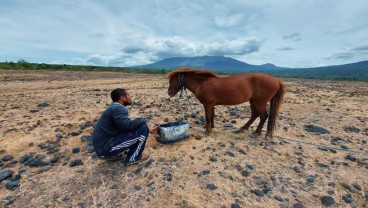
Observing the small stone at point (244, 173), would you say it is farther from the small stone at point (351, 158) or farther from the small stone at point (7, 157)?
the small stone at point (7, 157)

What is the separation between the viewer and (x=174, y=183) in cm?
421

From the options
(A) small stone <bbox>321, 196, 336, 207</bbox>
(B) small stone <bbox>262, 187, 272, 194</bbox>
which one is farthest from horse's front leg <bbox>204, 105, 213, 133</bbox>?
(A) small stone <bbox>321, 196, 336, 207</bbox>

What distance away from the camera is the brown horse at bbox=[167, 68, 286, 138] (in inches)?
251

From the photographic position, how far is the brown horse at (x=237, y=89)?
6.38m

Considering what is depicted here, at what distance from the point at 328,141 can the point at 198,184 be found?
15.2 ft

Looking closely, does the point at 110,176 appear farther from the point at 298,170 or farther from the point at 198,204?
the point at 298,170

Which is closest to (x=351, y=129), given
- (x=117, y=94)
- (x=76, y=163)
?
(x=117, y=94)

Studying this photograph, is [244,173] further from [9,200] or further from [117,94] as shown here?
[9,200]

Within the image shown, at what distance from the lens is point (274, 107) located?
21.5ft

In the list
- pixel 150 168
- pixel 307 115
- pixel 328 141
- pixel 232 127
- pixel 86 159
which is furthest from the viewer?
pixel 307 115

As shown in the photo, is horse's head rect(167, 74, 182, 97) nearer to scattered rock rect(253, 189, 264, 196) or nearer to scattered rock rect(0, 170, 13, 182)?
scattered rock rect(253, 189, 264, 196)

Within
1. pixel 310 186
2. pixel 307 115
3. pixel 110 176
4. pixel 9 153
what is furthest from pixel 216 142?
pixel 307 115

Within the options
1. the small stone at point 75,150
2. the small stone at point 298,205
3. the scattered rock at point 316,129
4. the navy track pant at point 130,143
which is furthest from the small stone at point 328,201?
the small stone at point 75,150

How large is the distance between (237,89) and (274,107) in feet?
3.99
